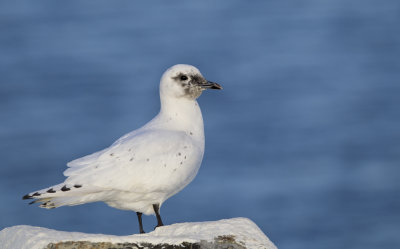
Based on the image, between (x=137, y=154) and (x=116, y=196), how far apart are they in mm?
576

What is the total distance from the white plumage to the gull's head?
0.5 inches

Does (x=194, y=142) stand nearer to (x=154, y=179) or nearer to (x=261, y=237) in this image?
(x=154, y=179)

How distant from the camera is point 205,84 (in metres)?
10.2

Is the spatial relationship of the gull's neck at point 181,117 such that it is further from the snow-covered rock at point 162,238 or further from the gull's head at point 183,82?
the snow-covered rock at point 162,238

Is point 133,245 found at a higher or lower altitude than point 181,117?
lower

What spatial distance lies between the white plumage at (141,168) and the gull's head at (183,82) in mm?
13

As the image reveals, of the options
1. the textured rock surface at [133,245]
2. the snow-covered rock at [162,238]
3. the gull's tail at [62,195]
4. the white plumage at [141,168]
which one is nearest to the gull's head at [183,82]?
the white plumage at [141,168]

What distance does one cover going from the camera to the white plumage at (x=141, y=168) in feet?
29.5

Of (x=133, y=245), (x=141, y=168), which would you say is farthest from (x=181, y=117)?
(x=133, y=245)

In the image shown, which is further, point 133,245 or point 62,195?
point 62,195

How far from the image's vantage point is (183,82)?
1019cm

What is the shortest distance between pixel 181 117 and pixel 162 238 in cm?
297

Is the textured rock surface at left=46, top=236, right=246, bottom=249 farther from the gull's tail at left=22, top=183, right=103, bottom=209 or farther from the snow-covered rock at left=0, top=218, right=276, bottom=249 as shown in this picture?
the gull's tail at left=22, top=183, right=103, bottom=209

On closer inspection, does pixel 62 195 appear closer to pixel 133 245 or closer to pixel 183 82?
pixel 133 245
